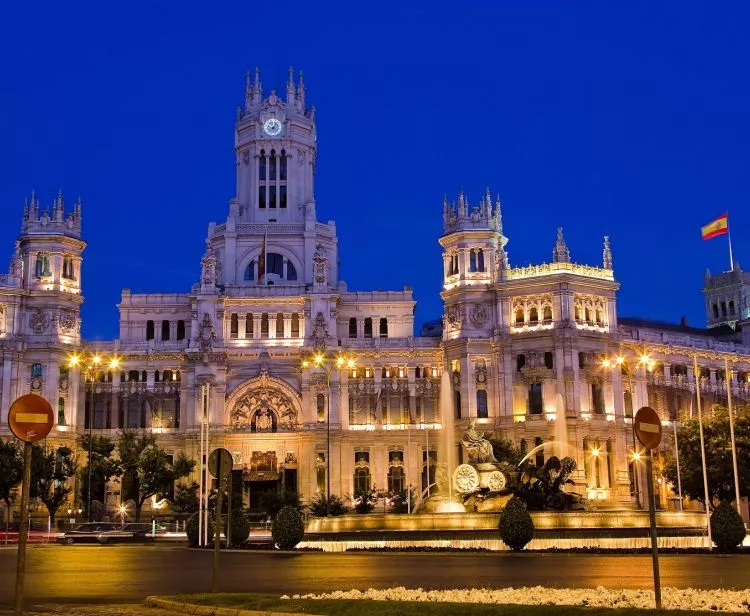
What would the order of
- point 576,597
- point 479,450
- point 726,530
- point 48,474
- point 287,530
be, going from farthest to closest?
point 48,474, point 479,450, point 287,530, point 726,530, point 576,597

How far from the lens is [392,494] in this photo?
110 metres

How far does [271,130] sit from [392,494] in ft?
161

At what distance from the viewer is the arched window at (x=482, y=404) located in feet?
359

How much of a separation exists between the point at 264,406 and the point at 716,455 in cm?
5205

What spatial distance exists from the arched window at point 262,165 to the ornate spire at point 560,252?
127 ft

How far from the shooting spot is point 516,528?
45.2 m

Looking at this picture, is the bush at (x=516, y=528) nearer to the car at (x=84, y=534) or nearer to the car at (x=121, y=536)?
the car at (x=121, y=536)

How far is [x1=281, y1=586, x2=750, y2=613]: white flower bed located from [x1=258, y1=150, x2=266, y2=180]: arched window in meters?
108

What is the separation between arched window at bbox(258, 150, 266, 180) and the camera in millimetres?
130750

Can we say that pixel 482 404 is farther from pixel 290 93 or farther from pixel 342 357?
pixel 290 93

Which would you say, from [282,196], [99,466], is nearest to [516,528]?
[99,466]

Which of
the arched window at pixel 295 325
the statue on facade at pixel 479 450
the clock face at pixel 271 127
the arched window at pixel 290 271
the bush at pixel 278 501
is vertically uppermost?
the clock face at pixel 271 127

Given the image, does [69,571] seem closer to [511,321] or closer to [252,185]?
[511,321]

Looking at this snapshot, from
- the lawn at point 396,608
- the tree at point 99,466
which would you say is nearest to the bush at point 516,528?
the lawn at point 396,608
